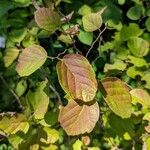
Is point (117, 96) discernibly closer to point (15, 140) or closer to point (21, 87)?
point (15, 140)

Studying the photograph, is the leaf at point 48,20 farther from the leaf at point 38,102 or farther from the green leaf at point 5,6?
the green leaf at point 5,6

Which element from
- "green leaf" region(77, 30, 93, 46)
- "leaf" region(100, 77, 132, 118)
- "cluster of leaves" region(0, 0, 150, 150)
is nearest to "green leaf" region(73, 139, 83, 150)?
"cluster of leaves" region(0, 0, 150, 150)

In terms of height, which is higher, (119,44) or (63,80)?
(63,80)

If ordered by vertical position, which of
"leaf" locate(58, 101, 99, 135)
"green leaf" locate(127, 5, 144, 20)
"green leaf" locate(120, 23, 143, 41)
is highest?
"leaf" locate(58, 101, 99, 135)

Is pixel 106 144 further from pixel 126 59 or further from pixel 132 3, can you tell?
pixel 132 3

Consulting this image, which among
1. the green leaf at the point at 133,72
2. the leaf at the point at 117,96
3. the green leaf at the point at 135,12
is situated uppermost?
the leaf at the point at 117,96

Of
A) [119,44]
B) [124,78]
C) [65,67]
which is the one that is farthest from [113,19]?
[65,67]

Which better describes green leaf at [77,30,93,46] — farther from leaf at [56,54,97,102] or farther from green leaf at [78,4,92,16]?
leaf at [56,54,97,102]

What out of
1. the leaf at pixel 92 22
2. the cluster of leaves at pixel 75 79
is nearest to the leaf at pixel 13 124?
the cluster of leaves at pixel 75 79
